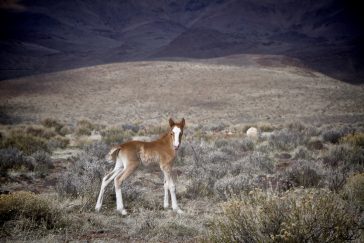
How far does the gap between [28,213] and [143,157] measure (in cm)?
247

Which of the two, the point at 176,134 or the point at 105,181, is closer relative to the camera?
the point at 176,134

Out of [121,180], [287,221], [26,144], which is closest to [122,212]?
[121,180]

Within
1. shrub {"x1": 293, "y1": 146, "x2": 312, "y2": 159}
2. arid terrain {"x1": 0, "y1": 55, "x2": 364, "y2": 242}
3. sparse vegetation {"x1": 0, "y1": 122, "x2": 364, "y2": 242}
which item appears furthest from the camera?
shrub {"x1": 293, "y1": 146, "x2": 312, "y2": 159}

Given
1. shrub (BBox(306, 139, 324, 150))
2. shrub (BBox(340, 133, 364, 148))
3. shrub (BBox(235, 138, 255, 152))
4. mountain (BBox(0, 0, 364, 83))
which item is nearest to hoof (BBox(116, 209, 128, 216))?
shrub (BBox(235, 138, 255, 152))

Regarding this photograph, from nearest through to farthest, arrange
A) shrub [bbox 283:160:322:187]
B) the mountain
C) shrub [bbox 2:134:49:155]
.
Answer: shrub [bbox 283:160:322:187], shrub [bbox 2:134:49:155], the mountain

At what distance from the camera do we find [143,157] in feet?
27.2

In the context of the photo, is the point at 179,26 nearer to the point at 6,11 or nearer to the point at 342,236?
the point at 6,11

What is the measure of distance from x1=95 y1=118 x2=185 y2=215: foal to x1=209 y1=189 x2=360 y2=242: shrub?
3.17 metres

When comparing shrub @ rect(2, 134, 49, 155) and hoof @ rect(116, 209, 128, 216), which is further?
shrub @ rect(2, 134, 49, 155)

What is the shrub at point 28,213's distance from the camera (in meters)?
6.53

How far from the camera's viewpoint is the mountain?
3730 inches

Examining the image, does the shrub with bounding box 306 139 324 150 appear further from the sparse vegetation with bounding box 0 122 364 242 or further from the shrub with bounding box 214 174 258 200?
the shrub with bounding box 214 174 258 200

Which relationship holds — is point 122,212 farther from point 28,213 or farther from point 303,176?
point 303,176

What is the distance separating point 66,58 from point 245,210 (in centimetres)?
12005
